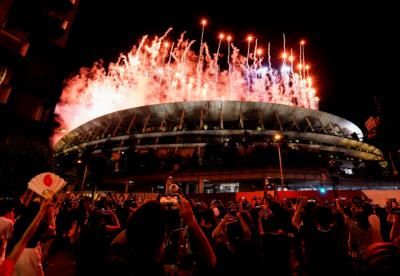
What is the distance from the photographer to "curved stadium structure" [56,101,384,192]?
A: 3666cm

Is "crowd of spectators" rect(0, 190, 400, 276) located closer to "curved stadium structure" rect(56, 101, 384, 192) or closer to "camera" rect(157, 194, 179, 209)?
"camera" rect(157, 194, 179, 209)

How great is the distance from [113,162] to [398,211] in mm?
45073

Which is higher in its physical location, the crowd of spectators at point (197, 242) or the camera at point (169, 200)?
the camera at point (169, 200)

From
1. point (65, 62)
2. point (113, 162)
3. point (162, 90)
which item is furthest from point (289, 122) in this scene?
point (65, 62)

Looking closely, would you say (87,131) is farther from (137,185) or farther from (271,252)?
(271,252)

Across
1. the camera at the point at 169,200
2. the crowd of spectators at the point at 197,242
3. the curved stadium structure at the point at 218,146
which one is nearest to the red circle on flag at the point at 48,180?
the crowd of spectators at the point at 197,242

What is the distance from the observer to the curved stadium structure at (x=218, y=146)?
36656 mm

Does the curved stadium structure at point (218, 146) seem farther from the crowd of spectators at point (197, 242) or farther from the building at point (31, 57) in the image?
the building at point (31, 57)

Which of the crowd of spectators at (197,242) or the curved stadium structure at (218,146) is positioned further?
the curved stadium structure at (218,146)

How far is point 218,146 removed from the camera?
41.4 m

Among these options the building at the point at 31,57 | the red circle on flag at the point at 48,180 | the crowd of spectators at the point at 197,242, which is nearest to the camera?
the crowd of spectators at the point at 197,242

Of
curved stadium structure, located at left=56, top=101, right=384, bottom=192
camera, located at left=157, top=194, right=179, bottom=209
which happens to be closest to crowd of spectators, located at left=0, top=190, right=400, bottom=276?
camera, located at left=157, top=194, right=179, bottom=209

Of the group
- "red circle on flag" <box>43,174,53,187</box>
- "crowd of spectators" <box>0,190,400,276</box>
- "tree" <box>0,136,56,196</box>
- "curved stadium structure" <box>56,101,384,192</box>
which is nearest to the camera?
"crowd of spectators" <box>0,190,400,276</box>

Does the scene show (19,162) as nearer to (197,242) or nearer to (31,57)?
(31,57)
